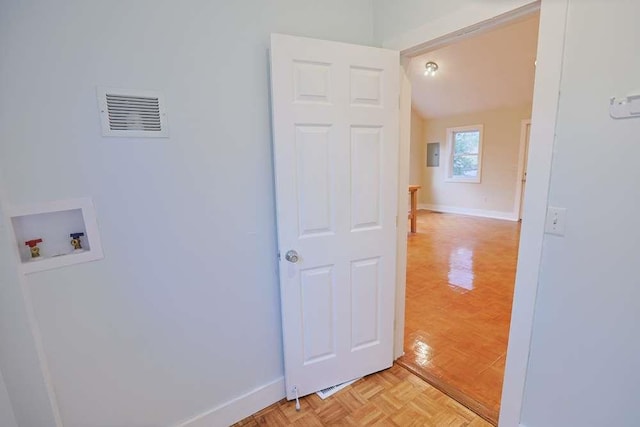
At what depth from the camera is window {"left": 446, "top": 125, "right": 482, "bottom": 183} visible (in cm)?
698

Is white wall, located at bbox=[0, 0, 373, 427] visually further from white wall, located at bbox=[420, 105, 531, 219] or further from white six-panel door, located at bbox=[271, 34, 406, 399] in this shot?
white wall, located at bbox=[420, 105, 531, 219]

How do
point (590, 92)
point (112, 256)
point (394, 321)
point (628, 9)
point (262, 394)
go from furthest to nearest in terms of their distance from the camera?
1. point (394, 321)
2. point (262, 394)
3. point (112, 256)
4. point (590, 92)
5. point (628, 9)

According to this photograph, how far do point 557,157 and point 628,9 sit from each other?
510mm

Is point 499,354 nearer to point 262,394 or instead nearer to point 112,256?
point 262,394

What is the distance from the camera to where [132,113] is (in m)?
1.21

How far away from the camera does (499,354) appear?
6.95 feet

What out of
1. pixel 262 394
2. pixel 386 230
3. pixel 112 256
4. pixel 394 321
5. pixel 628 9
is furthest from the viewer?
pixel 394 321

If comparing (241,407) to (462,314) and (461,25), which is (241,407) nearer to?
(462,314)

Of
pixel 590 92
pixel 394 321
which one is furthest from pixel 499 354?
pixel 590 92

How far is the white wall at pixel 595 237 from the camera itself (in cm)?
105

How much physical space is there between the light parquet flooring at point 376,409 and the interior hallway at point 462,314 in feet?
0.32

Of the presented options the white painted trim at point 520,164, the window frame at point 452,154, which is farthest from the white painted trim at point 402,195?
the window frame at point 452,154

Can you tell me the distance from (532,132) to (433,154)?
23.4 ft

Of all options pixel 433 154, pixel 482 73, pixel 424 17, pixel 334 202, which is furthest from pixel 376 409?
pixel 433 154
